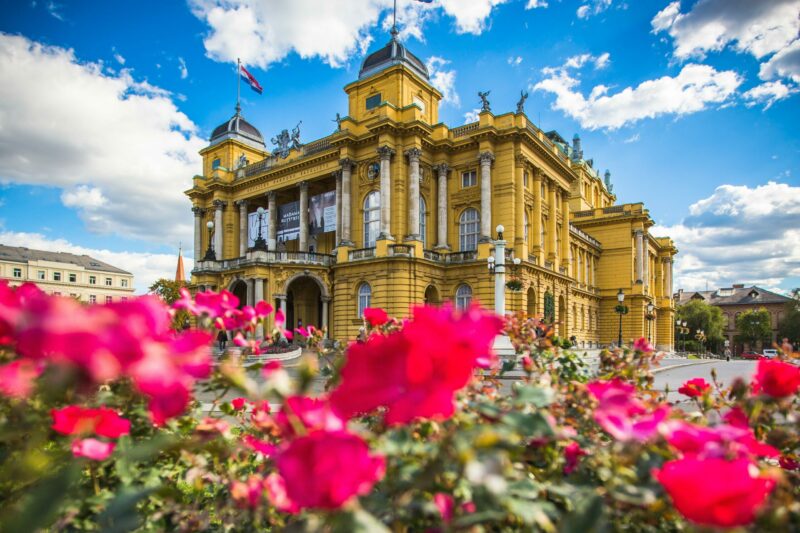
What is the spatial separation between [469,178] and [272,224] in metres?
15.8

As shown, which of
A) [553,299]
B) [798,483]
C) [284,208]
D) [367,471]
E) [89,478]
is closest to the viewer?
[367,471]

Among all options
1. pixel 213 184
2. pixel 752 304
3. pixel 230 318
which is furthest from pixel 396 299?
pixel 752 304

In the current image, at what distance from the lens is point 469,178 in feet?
96.7

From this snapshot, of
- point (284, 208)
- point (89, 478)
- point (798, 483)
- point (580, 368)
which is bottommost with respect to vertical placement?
point (89, 478)

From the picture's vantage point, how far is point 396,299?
2600cm

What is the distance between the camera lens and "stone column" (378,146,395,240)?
90.0 feet

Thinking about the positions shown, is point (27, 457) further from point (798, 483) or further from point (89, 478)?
point (798, 483)

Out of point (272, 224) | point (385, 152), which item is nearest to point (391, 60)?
point (385, 152)

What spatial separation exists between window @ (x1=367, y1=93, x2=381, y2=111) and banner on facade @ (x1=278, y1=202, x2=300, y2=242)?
9156 millimetres

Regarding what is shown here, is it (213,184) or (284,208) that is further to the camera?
(213,184)

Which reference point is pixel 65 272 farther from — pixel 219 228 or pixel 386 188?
pixel 386 188

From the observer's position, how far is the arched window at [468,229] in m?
29.2

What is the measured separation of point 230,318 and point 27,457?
111 cm

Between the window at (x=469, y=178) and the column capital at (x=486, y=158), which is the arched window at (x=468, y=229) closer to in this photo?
the window at (x=469, y=178)
